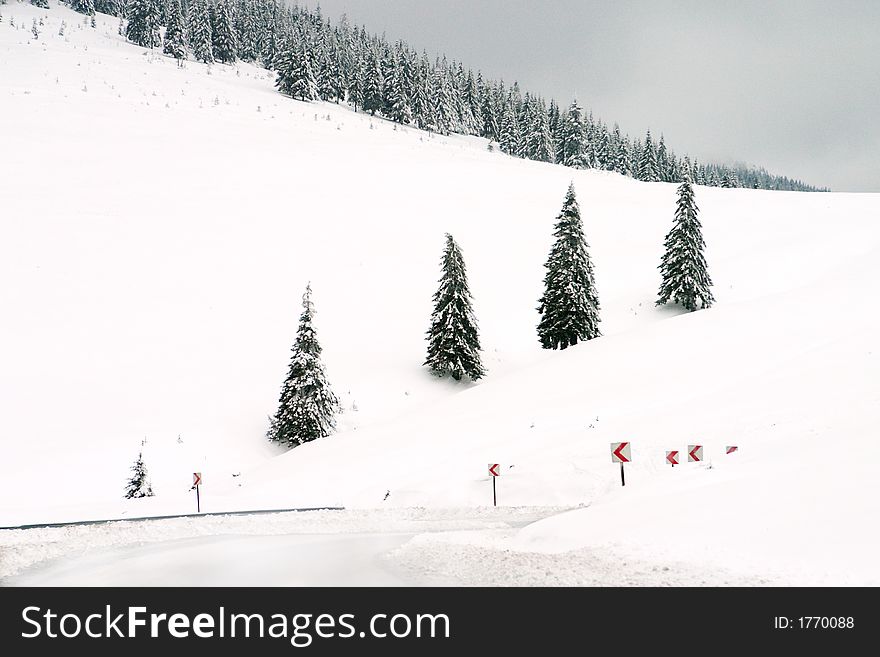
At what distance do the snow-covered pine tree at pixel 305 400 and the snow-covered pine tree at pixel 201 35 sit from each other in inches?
4308

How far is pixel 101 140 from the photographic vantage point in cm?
6388

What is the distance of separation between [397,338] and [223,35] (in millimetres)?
112657

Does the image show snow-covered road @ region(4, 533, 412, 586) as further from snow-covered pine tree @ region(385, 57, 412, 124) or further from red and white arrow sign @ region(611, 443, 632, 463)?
snow-covered pine tree @ region(385, 57, 412, 124)

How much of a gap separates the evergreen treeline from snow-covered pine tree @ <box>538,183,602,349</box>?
70.5 meters

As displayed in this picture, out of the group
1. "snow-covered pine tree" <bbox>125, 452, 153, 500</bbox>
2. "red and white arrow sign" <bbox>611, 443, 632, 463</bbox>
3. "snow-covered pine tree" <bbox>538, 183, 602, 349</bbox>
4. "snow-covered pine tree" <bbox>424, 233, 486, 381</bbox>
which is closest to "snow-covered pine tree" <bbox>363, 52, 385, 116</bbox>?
"snow-covered pine tree" <bbox>538, 183, 602, 349</bbox>

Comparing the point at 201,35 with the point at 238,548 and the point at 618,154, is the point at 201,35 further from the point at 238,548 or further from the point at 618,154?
the point at 238,548

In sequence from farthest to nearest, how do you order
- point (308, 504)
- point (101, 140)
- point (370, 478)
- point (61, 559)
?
1. point (101, 140)
2. point (370, 478)
3. point (308, 504)
4. point (61, 559)

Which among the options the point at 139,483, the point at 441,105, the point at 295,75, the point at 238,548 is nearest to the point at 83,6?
the point at 295,75

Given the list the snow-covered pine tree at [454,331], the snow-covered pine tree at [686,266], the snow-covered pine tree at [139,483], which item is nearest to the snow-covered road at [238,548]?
the snow-covered pine tree at [139,483]

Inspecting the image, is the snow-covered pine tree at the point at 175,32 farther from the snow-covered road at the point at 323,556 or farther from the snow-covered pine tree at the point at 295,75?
the snow-covered road at the point at 323,556

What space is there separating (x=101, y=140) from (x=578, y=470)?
201 feet

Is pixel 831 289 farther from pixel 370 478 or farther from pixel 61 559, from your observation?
pixel 61 559

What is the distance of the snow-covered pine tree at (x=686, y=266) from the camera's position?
1779 inches
